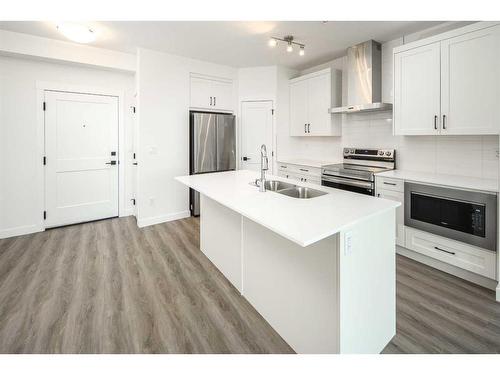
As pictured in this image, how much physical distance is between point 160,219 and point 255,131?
2.33 metres

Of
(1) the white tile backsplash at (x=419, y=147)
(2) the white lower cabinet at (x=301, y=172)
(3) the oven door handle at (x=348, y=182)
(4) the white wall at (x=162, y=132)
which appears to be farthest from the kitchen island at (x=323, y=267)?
(4) the white wall at (x=162, y=132)

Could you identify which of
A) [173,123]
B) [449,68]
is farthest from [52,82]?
[449,68]

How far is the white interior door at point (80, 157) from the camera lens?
407 cm

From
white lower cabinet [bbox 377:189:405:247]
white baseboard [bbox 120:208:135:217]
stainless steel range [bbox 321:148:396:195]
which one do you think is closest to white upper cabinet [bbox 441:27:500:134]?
white lower cabinet [bbox 377:189:405:247]

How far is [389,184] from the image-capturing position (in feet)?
10.4

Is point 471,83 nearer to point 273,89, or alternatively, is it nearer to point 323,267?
point 323,267

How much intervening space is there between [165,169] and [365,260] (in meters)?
3.63

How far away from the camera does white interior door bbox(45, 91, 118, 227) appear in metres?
4.07

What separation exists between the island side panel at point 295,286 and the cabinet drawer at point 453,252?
6.12ft

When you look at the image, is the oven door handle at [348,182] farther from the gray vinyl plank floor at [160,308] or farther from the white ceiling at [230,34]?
the white ceiling at [230,34]

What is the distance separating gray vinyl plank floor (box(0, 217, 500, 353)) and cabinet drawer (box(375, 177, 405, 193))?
80cm

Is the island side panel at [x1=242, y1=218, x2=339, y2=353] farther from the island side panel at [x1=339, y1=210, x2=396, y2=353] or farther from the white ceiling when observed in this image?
the white ceiling

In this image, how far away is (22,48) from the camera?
351 centimetres
